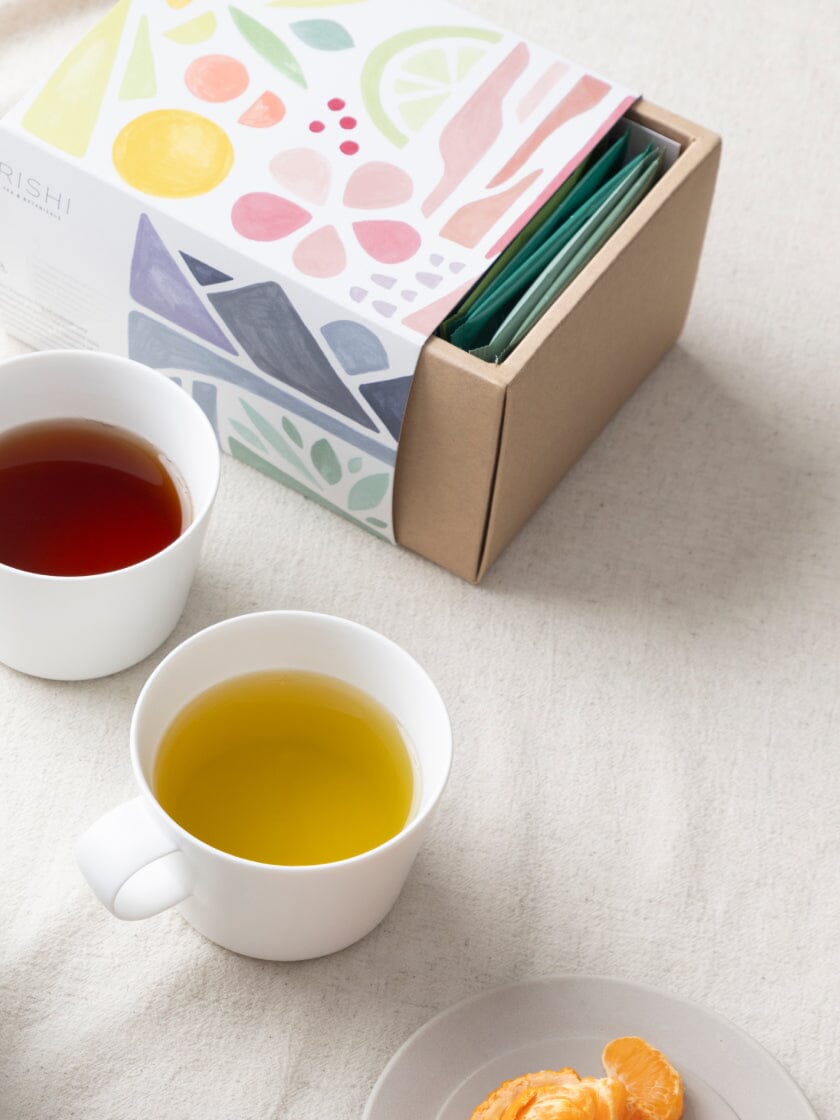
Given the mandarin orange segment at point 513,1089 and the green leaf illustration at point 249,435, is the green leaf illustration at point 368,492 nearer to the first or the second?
the green leaf illustration at point 249,435

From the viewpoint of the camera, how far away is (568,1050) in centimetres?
A: 70

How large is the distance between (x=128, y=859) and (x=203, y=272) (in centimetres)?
30

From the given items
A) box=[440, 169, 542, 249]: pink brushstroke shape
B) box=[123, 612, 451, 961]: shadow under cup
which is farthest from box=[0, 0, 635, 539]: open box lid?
box=[123, 612, 451, 961]: shadow under cup

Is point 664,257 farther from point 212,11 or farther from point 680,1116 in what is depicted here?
point 680,1116

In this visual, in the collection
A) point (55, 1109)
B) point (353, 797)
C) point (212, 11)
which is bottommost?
point (55, 1109)

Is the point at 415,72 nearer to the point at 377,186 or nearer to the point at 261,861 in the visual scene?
the point at 377,186

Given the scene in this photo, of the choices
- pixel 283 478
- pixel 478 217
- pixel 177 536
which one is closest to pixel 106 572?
pixel 177 536

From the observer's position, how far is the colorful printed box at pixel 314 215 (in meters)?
0.78

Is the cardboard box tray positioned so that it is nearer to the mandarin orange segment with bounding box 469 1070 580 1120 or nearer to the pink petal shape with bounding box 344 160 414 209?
the pink petal shape with bounding box 344 160 414 209

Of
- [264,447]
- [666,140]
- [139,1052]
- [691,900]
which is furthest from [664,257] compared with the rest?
[139,1052]

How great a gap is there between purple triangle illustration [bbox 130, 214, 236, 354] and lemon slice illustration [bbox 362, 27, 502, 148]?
0.13m

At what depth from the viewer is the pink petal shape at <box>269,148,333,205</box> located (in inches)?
32.0

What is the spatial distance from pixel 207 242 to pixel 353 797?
0.92 ft

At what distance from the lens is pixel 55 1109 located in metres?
0.69
